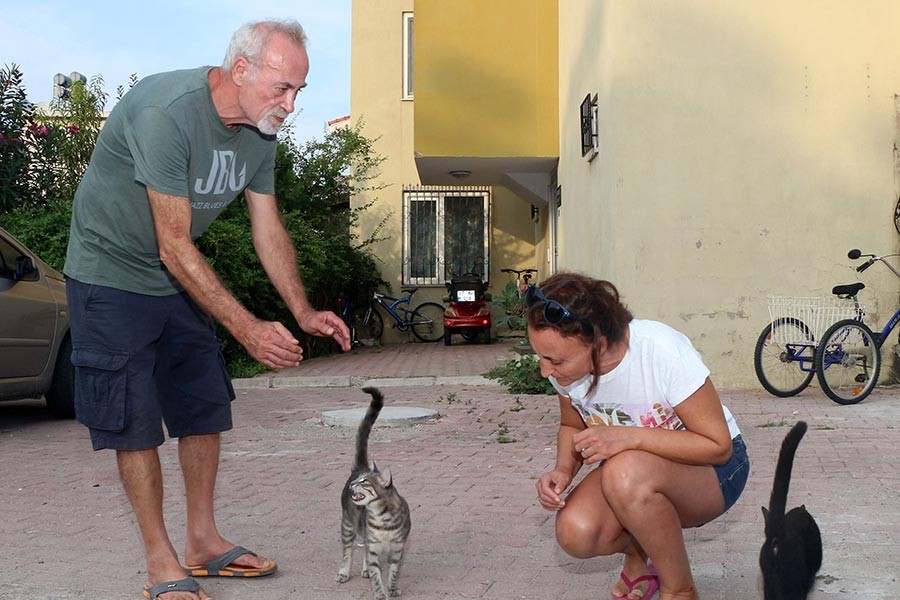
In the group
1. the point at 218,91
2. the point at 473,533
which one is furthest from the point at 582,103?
the point at 218,91

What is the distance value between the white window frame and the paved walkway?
419 inches

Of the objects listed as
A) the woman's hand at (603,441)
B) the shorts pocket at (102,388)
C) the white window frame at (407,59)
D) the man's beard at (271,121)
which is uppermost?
the white window frame at (407,59)

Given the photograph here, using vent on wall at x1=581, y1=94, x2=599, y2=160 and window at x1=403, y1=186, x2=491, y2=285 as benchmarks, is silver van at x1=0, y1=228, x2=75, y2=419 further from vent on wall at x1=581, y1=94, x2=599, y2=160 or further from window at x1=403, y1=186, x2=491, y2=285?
window at x1=403, y1=186, x2=491, y2=285

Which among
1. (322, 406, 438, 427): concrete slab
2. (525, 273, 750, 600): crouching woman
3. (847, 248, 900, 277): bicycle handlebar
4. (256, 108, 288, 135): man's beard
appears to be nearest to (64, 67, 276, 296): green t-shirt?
(256, 108, 288, 135): man's beard

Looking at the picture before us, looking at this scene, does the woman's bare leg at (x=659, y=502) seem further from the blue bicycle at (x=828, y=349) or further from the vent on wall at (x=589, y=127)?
the vent on wall at (x=589, y=127)

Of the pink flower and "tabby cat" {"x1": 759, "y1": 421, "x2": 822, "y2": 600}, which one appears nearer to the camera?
"tabby cat" {"x1": 759, "y1": 421, "x2": 822, "y2": 600}

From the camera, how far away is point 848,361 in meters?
9.38

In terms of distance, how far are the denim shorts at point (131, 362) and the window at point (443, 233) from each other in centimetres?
1556

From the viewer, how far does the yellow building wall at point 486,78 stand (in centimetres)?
1455

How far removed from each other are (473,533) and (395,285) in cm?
1475

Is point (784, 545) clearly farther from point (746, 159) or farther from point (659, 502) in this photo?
point (746, 159)

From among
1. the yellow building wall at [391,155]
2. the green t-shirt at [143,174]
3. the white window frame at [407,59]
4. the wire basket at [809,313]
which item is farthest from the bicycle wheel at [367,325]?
the green t-shirt at [143,174]

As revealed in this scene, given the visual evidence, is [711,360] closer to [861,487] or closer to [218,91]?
[861,487]

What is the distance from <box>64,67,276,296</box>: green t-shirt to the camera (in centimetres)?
356
